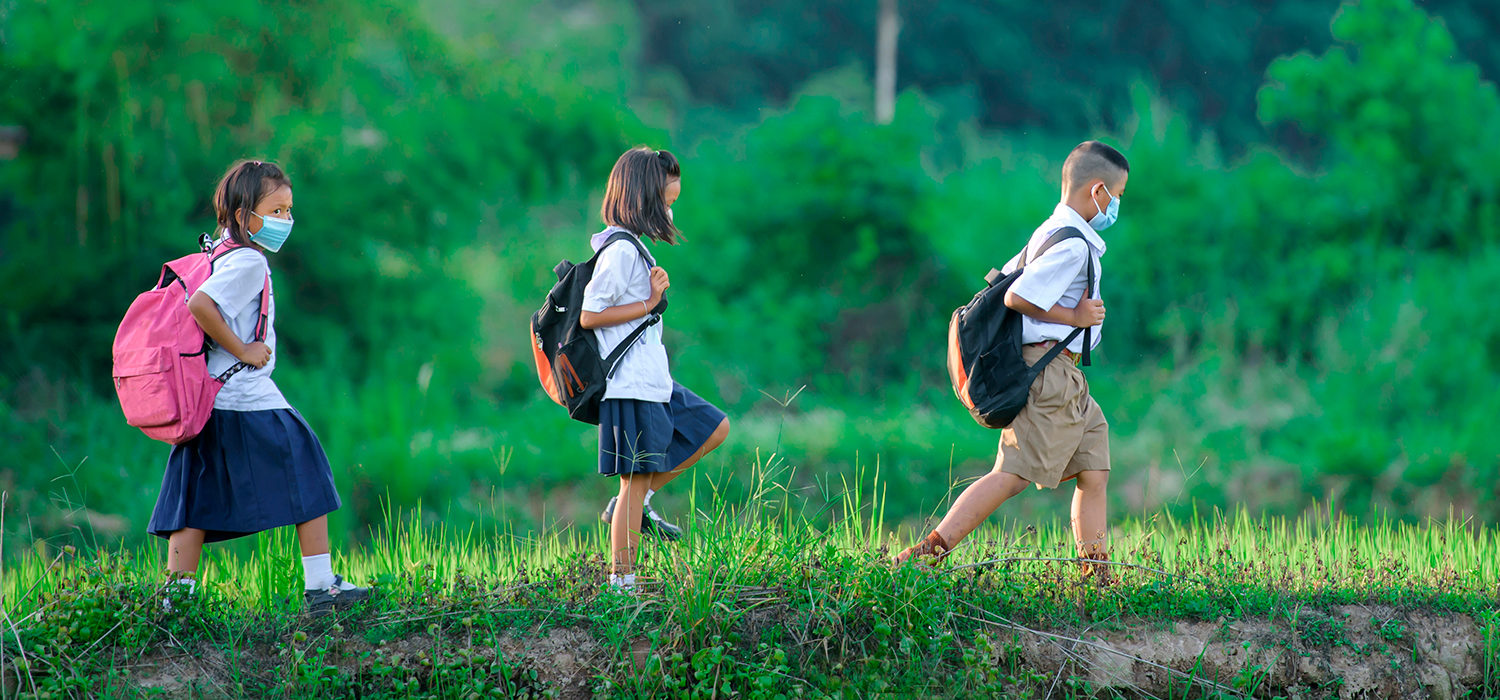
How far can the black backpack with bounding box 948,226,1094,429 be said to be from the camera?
3652 mm

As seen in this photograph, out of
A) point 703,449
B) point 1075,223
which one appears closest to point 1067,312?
point 1075,223

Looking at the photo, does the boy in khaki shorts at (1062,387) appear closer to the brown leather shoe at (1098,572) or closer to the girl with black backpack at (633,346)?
the brown leather shoe at (1098,572)

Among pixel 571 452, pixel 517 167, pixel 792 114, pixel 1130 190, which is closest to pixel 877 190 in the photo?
pixel 792 114

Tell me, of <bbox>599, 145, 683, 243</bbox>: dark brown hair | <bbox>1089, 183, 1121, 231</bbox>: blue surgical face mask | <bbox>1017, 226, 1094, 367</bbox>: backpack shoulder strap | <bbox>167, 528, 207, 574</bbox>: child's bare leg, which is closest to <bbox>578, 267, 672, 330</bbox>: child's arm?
<bbox>599, 145, 683, 243</bbox>: dark brown hair

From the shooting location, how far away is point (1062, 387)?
3.66 metres

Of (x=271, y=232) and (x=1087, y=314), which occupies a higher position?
(x=271, y=232)

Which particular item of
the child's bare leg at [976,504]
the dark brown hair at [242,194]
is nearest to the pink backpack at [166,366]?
the dark brown hair at [242,194]

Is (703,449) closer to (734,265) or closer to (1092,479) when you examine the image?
(1092,479)

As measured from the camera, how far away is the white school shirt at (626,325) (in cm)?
350

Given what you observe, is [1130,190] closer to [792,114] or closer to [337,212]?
[792,114]

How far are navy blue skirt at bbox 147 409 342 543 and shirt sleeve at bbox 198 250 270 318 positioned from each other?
34cm

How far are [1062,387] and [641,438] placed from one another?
1.36 metres

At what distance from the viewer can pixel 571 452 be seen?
10531 mm

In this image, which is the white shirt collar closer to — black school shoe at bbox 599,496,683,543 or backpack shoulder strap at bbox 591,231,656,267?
backpack shoulder strap at bbox 591,231,656,267
